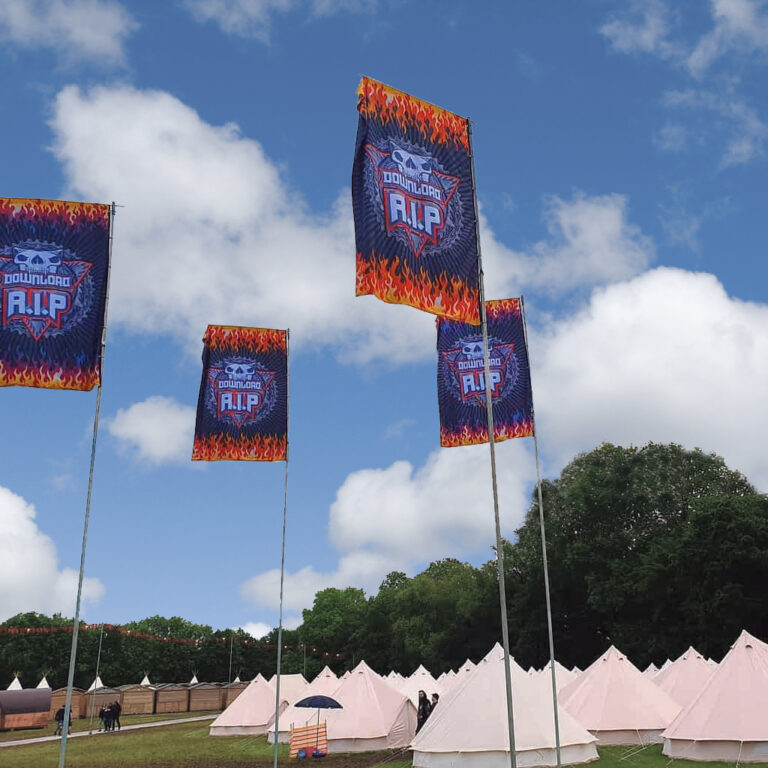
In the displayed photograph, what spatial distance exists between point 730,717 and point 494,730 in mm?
7053

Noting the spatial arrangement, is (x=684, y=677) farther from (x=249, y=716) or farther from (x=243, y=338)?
(x=243, y=338)

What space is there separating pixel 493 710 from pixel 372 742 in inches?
385

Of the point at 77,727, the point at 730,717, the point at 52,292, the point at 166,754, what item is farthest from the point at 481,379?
the point at 77,727

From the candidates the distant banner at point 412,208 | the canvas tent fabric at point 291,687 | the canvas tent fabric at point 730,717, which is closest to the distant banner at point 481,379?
the distant banner at point 412,208

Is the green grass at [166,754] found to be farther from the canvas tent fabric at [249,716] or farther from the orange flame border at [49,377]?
the orange flame border at [49,377]

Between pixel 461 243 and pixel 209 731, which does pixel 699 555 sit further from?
pixel 461 243

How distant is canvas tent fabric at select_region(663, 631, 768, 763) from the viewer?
23250mm

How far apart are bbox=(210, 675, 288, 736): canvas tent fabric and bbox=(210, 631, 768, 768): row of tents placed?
24.9 ft

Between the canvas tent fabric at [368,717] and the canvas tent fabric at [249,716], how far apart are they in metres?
7.62

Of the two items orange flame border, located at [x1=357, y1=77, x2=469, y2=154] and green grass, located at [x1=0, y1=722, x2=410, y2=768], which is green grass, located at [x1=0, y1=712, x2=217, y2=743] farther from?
orange flame border, located at [x1=357, y1=77, x2=469, y2=154]

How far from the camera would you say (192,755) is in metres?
32.8

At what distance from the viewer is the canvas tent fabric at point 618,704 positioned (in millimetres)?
29812

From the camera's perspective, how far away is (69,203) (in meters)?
17.1

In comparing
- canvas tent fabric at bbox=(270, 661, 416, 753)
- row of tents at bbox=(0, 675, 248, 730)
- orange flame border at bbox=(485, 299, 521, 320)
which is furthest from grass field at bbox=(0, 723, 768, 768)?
orange flame border at bbox=(485, 299, 521, 320)
